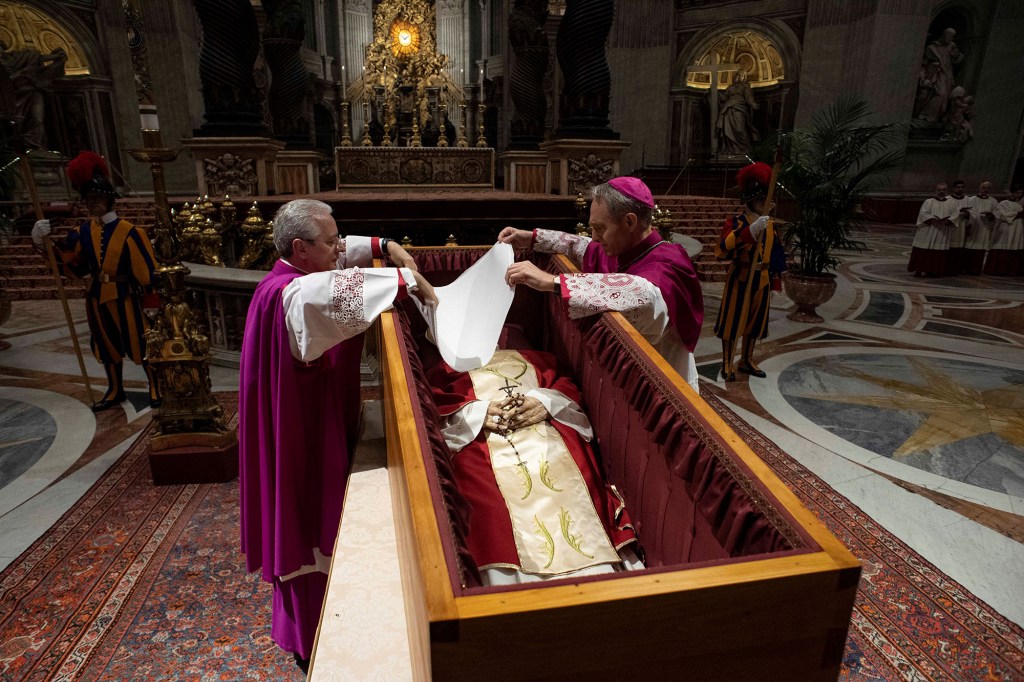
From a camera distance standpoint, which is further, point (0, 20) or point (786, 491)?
point (0, 20)

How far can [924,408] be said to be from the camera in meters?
4.23

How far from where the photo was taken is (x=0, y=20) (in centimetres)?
1140

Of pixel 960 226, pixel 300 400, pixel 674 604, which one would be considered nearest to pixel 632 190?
pixel 300 400

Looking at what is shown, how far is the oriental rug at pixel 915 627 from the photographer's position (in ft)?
6.50

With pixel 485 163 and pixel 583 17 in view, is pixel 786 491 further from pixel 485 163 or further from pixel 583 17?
pixel 485 163

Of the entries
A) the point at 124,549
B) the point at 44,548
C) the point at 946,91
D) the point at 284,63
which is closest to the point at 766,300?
the point at 124,549

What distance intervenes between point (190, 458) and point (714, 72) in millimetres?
16267

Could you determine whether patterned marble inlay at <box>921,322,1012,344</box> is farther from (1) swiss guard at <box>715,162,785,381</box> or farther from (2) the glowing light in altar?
(2) the glowing light in altar

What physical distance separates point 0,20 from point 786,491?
1656 cm

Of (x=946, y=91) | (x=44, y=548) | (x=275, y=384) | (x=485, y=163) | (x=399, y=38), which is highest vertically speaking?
(x=399, y=38)

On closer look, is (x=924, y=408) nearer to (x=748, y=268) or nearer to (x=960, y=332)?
(x=748, y=268)

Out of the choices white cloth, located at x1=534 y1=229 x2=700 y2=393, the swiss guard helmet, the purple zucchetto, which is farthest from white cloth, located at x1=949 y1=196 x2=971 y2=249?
the swiss guard helmet

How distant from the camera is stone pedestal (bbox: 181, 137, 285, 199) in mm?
6539

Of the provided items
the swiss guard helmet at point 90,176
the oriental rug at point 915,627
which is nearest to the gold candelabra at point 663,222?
the oriental rug at point 915,627
